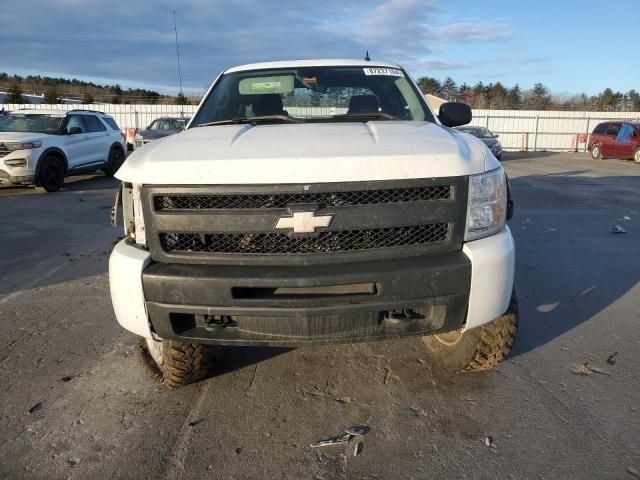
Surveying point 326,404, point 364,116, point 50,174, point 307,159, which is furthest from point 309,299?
point 50,174

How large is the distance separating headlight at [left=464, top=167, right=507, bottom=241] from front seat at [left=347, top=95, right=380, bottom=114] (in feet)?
4.19

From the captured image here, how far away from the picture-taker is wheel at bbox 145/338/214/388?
280 cm

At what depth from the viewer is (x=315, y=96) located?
3.84m

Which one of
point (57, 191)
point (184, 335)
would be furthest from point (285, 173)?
point (57, 191)

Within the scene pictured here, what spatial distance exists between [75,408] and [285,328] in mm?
1348

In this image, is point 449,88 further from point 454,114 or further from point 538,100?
point 454,114

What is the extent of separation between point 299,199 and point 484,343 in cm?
138

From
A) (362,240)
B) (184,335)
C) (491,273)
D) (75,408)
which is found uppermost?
(362,240)

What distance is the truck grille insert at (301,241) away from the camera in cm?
238

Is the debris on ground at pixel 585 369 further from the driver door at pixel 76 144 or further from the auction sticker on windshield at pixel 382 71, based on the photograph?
the driver door at pixel 76 144

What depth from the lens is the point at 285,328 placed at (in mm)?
2387

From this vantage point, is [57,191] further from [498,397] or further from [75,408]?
[498,397]

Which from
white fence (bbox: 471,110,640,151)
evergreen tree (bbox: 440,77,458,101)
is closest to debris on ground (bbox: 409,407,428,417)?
white fence (bbox: 471,110,640,151)

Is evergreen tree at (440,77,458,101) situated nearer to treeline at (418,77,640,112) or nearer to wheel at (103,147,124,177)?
treeline at (418,77,640,112)
